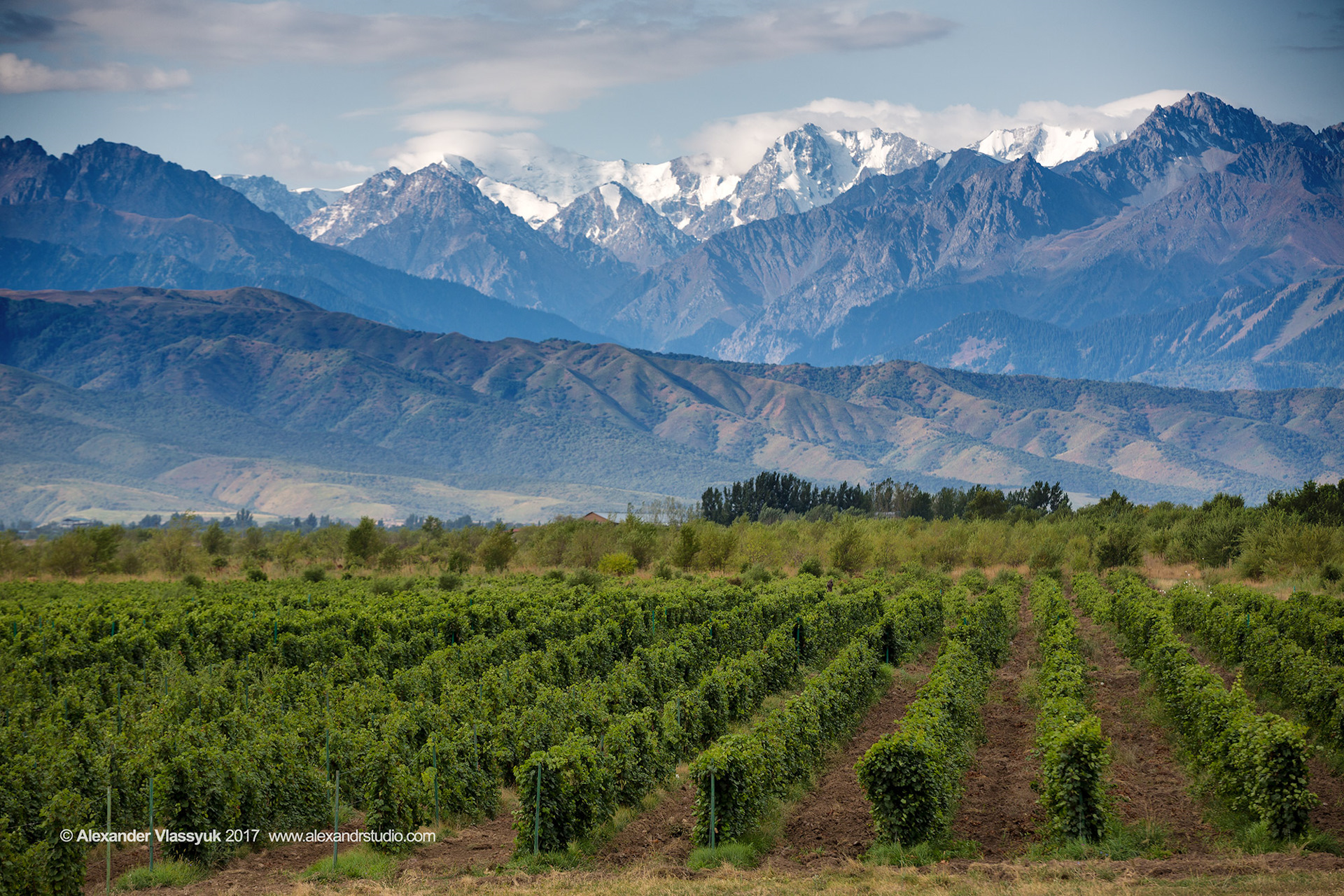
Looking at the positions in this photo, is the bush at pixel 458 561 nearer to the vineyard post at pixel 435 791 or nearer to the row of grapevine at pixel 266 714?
the row of grapevine at pixel 266 714

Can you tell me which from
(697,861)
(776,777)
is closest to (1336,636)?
(776,777)

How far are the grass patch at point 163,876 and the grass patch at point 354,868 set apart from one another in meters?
1.77

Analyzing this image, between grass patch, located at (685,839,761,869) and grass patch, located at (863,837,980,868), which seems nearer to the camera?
grass patch, located at (863,837,980,868)

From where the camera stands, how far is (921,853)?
18.1 metres

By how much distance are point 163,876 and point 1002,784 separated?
15503mm

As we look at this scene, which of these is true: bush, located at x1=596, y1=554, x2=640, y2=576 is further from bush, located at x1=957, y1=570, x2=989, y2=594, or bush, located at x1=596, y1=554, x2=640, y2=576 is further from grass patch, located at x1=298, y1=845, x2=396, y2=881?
grass patch, located at x1=298, y1=845, x2=396, y2=881

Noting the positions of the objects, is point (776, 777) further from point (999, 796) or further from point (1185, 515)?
point (1185, 515)

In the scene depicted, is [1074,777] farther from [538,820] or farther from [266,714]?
[266,714]

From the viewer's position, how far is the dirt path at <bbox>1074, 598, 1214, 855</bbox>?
19.7m

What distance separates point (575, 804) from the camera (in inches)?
755

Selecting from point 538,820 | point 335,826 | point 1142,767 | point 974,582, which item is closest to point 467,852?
point 538,820

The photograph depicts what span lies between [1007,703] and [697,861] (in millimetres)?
14971

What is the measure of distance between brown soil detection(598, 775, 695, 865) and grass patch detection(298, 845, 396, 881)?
3522 millimetres

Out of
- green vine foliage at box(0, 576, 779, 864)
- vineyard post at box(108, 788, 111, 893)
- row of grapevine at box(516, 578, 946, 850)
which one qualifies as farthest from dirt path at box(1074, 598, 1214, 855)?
vineyard post at box(108, 788, 111, 893)
